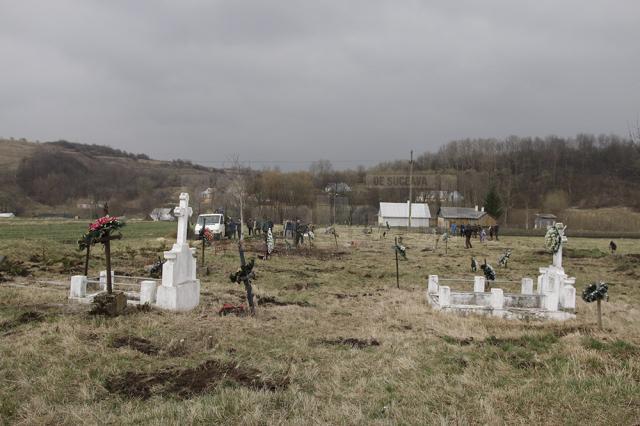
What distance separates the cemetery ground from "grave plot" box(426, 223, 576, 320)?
0.59m

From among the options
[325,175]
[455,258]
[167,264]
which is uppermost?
[325,175]

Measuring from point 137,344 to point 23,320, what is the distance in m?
2.66

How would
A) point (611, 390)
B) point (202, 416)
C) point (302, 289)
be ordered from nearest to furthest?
point (202, 416) < point (611, 390) < point (302, 289)

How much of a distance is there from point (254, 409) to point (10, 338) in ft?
15.1

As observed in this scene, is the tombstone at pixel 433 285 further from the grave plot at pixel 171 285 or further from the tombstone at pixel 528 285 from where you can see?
the grave plot at pixel 171 285

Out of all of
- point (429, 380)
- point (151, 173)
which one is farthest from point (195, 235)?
point (151, 173)

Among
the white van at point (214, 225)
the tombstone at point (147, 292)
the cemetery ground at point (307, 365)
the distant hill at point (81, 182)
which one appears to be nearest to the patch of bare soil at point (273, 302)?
the cemetery ground at point (307, 365)

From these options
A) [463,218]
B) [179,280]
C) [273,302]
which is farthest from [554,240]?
[463,218]

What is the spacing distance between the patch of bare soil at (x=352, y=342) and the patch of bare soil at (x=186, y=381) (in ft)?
6.09

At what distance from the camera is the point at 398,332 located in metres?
8.37

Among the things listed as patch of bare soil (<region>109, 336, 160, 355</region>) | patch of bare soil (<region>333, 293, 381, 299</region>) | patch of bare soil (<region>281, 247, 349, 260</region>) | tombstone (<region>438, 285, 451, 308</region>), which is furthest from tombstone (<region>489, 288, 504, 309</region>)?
patch of bare soil (<region>281, 247, 349, 260</region>)

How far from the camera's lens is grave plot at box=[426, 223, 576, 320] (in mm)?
10633

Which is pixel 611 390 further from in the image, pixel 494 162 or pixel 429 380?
pixel 494 162

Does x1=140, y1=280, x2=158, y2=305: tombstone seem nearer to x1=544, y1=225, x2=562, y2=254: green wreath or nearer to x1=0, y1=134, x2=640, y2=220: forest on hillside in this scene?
x1=544, y1=225, x2=562, y2=254: green wreath
